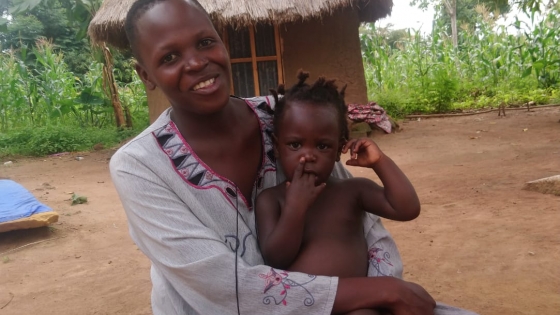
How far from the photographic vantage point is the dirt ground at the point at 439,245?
2.70 metres

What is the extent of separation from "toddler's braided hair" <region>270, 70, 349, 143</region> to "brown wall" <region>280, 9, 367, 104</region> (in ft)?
19.2

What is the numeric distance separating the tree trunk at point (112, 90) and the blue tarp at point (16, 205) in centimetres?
447

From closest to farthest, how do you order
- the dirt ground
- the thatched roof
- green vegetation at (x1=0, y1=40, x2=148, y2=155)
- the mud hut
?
the dirt ground, the thatched roof, the mud hut, green vegetation at (x1=0, y1=40, x2=148, y2=155)

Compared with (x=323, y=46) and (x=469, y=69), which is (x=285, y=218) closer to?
(x=323, y=46)

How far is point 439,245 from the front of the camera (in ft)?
10.7

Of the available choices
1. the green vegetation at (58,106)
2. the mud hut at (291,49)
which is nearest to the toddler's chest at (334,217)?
the mud hut at (291,49)

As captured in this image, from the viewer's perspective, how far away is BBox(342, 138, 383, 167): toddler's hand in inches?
57.9

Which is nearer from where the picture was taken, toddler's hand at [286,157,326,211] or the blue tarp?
toddler's hand at [286,157,326,211]

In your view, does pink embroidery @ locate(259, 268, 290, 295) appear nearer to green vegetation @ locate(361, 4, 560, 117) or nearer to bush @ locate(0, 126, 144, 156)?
bush @ locate(0, 126, 144, 156)

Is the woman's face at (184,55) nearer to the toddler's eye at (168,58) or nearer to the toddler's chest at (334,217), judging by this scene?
the toddler's eye at (168,58)

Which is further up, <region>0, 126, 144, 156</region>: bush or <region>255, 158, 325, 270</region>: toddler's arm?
<region>255, 158, 325, 270</region>: toddler's arm

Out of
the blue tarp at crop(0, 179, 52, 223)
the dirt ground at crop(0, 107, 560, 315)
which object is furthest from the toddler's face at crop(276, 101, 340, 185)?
the blue tarp at crop(0, 179, 52, 223)

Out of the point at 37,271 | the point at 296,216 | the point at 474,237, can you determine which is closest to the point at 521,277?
the point at 474,237

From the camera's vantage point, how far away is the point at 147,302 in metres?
2.86
